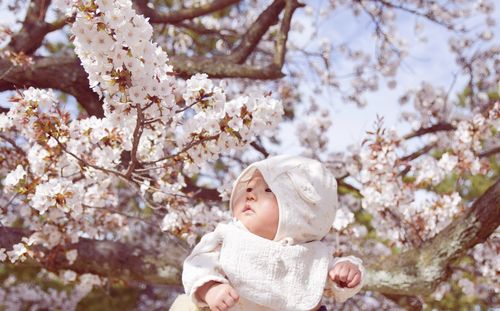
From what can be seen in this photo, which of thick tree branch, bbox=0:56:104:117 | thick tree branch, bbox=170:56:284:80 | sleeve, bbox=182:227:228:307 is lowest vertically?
sleeve, bbox=182:227:228:307

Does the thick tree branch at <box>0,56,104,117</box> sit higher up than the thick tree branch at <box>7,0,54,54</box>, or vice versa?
the thick tree branch at <box>7,0,54,54</box>

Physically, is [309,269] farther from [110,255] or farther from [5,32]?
[5,32]

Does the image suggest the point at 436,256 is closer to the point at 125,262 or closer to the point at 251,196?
the point at 251,196

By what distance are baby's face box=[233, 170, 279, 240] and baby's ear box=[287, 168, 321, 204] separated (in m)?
0.10

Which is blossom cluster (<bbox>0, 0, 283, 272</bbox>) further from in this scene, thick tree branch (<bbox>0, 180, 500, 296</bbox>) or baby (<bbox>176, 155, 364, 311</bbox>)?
baby (<bbox>176, 155, 364, 311</bbox>)

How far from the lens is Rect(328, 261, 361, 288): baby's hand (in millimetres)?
2285

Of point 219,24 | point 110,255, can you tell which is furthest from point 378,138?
point 219,24

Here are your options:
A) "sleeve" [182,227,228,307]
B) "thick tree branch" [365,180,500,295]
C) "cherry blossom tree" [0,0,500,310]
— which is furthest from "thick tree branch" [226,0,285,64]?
"sleeve" [182,227,228,307]

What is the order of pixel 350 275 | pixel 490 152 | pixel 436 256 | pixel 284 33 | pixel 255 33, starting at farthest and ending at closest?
pixel 490 152 < pixel 255 33 < pixel 284 33 < pixel 436 256 < pixel 350 275

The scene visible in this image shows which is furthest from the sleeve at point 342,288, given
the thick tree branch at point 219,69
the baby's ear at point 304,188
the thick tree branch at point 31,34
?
the thick tree branch at point 31,34

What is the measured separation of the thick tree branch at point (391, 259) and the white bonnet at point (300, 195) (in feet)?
4.51

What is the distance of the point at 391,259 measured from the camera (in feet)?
12.7

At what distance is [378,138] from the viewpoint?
14.6 ft

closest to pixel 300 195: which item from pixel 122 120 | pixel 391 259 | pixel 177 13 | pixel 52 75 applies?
pixel 122 120
